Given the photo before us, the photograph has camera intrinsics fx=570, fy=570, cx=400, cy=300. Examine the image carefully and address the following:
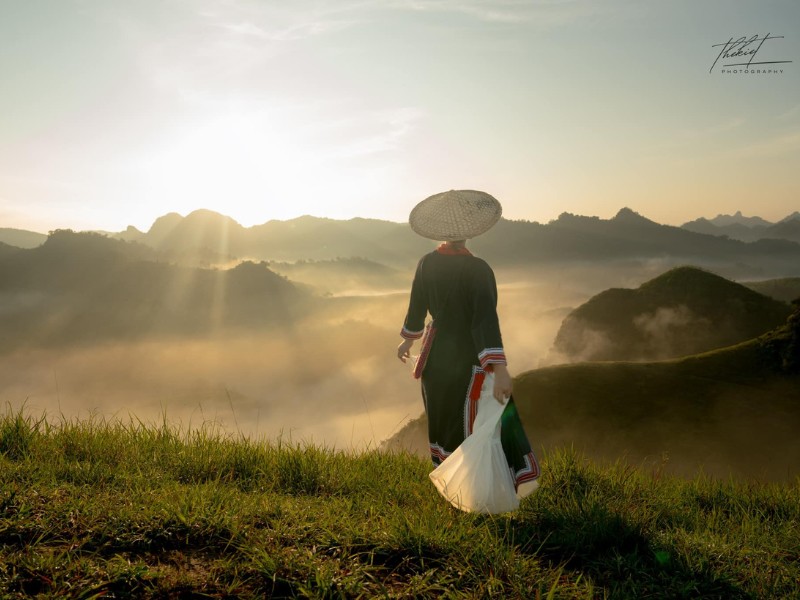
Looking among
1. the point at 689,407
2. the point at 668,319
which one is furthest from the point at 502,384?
the point at 668,319

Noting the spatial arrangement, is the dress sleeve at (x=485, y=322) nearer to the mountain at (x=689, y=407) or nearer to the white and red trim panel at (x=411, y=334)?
the white and red trim panel at (x=411, y=334)

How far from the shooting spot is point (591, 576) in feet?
11.5

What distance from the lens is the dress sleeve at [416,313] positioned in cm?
523

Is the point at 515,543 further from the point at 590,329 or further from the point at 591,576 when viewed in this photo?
the point at 590,329

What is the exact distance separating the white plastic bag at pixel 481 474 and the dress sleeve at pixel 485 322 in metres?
0.39

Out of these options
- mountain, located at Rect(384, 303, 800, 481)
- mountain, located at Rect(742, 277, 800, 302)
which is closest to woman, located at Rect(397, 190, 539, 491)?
mountain, located at Rect(384, 303, 800, 481)

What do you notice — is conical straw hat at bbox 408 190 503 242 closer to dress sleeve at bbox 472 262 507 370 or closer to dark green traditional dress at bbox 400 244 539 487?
dark green traditional dress at bbox 400 244 539 487

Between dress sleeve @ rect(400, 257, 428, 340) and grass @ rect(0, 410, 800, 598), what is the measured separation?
1.28 m

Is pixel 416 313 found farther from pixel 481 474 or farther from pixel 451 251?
pixel 481 474

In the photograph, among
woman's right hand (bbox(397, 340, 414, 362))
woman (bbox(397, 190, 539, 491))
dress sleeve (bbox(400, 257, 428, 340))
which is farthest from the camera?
woman's right hand (bbox(397, 340, 414, 362))

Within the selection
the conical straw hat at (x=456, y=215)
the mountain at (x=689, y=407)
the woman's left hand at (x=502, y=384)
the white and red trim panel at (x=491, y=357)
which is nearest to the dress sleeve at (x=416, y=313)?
the conical straw hat at (x=456, y=215)

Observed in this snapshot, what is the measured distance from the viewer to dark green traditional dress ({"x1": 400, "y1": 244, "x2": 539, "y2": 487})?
471 cm

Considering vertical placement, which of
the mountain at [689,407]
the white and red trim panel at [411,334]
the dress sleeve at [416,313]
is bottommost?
the mountain at [689,407]

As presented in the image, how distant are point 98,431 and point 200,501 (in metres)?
2.57
